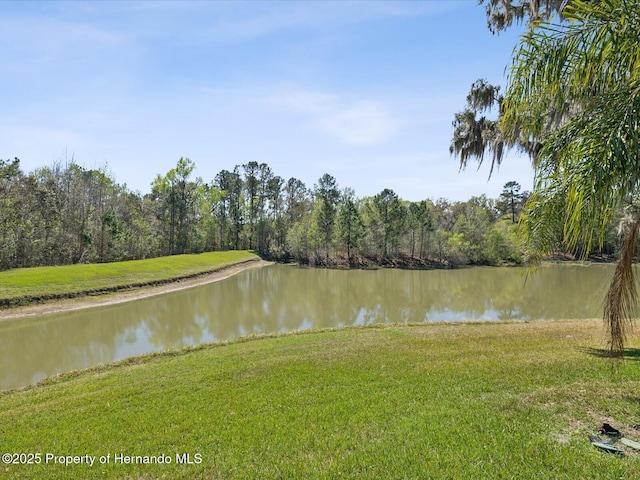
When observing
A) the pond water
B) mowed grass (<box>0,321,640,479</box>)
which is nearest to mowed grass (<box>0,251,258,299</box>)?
the pond water

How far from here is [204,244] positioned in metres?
Result: 58.2

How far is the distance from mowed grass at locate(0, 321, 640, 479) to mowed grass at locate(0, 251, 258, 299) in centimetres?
1621

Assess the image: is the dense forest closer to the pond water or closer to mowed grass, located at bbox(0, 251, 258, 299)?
mowed grass, located at bbox(0, 251, 258, 299)

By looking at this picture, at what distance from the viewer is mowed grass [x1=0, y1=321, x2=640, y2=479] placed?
386cm

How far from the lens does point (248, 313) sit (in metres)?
20.4

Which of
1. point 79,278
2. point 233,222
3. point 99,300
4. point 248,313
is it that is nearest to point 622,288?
point 248,313

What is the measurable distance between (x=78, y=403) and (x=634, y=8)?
9474mm

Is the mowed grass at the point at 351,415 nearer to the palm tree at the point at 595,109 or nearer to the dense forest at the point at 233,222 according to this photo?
the palm tree at the point at 595,109

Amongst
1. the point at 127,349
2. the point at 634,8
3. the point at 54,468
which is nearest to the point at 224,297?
the point at 127,349

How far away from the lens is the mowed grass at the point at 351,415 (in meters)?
3.86

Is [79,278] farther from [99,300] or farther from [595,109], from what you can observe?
[595,109]

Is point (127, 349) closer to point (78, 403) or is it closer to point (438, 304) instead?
point (78, 403)

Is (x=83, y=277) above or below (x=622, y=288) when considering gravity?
below

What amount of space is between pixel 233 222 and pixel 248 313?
46299 millimetres
